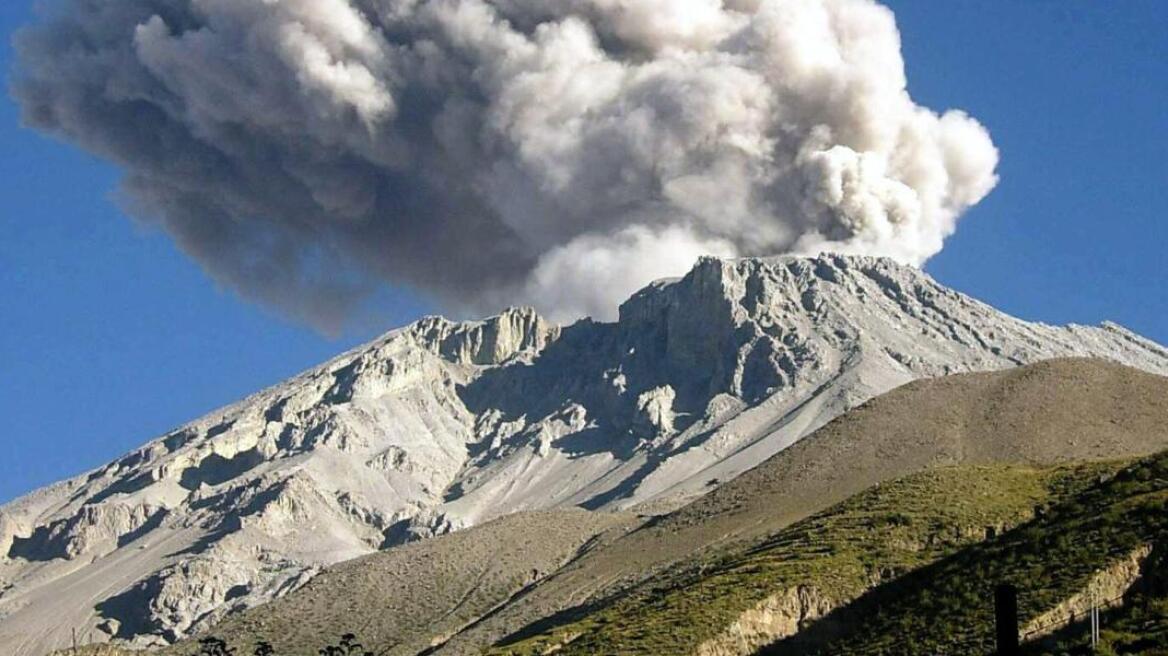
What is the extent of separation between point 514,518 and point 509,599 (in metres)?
31.5

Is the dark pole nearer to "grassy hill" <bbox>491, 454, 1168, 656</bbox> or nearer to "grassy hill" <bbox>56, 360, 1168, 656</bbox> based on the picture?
"grassy hill" <bbox>491, 454, 1168, 656</bbox>

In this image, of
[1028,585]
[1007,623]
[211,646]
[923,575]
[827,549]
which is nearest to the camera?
[1007,623]

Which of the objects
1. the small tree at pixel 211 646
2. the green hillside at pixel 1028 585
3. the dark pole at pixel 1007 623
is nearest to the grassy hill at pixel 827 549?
the green hillside at pixel 1028 585

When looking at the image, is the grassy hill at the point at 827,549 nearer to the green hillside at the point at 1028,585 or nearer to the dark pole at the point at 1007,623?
the green hillside at the point at 1028,585

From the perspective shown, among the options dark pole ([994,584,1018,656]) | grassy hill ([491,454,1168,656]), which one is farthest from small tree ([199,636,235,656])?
dark pole ([994,584,1018,656])

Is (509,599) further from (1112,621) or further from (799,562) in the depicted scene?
(1112,621)

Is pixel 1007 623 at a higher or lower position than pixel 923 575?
lower

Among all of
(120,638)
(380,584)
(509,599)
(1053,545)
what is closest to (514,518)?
(380,584)

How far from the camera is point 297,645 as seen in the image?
116 m

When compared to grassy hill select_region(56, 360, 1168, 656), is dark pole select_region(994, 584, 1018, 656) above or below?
below

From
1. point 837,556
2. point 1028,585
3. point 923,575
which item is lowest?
point 1028,585

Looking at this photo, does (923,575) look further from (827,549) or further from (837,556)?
(827,549)

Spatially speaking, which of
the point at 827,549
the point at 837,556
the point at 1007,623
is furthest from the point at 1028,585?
the point at 1007,623

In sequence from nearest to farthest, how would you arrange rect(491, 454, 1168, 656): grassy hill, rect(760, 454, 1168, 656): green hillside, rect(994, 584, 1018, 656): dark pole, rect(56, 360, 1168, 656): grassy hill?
rect(994, 584, 1018, 656): dark pole
rect(760, 454, 1168, 656): green hillside
rect(491, 454, 1168, 656): grassy hill
rect(56, 360, 1168, 656): grassy hill
